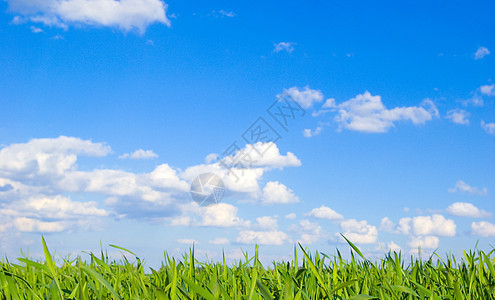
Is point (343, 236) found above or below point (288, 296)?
above

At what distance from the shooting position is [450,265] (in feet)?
11.2

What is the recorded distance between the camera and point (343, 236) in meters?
2.43

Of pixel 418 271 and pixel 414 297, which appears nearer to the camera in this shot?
pixel 414 297

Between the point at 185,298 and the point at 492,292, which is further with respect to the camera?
the point at 492,292

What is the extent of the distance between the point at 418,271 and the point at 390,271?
200mm

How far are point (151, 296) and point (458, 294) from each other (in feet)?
4.95

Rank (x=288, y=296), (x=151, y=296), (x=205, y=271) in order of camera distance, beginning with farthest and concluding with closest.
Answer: (x=205, y=271) < (x=151, y=296) < (x=288, y=296)

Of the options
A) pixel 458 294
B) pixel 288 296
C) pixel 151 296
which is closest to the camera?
pixel 288 296

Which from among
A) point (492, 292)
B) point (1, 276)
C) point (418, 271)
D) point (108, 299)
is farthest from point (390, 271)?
point (1, 276)

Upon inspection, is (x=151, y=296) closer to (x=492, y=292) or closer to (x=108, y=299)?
(x=108, y=299)

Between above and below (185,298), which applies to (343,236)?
above

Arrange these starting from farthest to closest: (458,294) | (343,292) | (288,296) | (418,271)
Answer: (418,271) < (343,292) < (458,294) < (288,296)

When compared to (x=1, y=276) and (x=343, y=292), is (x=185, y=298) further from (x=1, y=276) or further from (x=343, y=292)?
(x=1, y=276)

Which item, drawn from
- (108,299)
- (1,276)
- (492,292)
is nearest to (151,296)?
(108,299)
